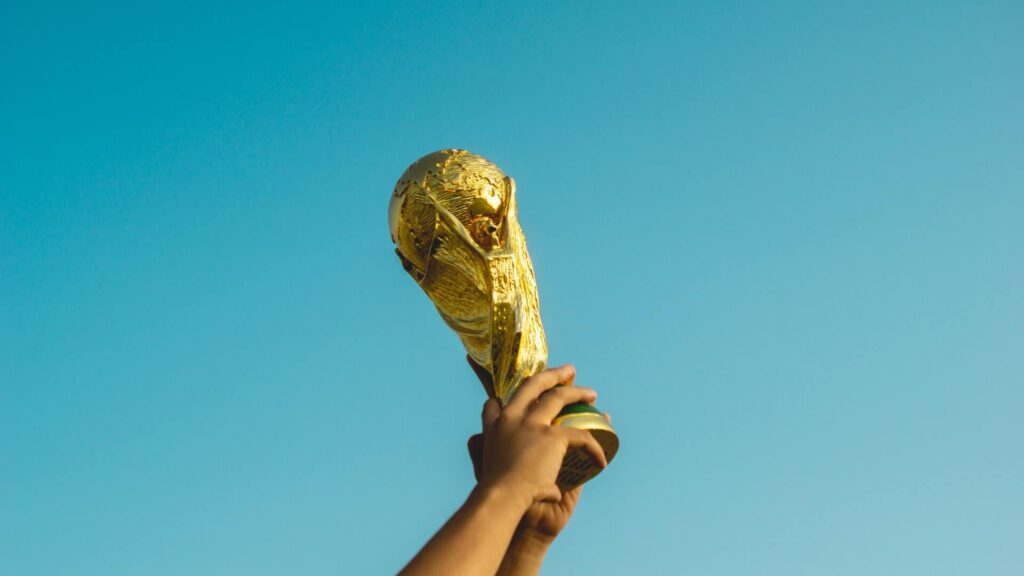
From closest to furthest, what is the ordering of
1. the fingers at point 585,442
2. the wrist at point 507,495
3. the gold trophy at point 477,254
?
1. the wrist at point 507,495
2. the fingers at point 585,442
3. the gold trophy at point 477,254

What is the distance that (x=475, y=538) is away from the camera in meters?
3.49

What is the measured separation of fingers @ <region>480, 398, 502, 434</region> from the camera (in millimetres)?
4051

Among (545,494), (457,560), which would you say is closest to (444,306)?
(545,494)

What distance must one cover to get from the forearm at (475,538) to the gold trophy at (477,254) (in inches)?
48.8

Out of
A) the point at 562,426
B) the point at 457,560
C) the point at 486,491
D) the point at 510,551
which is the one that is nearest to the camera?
the point at 457,560

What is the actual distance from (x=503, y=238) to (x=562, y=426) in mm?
1364

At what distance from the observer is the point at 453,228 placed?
201 inches

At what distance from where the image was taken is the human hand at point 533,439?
375 centimetres

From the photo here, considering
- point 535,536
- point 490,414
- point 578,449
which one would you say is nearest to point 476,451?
point 490,414

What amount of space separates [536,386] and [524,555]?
96cm

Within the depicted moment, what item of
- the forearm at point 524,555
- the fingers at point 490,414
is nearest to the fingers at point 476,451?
the fingers at point 490,414

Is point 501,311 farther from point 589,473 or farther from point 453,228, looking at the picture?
point 589,473

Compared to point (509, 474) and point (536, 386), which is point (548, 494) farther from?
point (536, 386)

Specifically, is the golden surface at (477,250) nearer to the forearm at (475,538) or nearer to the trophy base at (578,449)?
the trophy base at (578,449)
